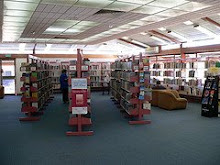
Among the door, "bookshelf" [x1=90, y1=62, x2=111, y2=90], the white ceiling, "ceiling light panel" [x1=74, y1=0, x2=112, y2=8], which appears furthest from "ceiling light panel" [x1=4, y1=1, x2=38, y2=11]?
"bookshelf" [x1=90, y1=62, x2=111, y2=90]

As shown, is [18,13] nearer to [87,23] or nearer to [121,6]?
[87,23]

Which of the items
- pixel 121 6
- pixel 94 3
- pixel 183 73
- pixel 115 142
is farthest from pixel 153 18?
pixel 183 73

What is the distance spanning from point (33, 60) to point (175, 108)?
19.4 feet

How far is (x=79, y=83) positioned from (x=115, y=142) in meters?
1.81

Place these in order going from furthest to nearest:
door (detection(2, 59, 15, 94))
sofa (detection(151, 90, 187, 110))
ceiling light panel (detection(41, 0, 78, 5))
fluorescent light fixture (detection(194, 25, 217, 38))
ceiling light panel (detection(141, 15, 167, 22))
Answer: door (detection(2, 59, 15, 94)), fluorescent light fixture (detection(194, 25, 217, 38)), sofa (detection(151, 90, 187, 110)), ceiling light panel (detection(141, 15, 167, 22)), ceiling light panel (detection(41, 0, 78, 5))

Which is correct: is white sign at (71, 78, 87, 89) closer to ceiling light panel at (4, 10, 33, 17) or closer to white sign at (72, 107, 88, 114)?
white sign at (72, 107, 88, 114)

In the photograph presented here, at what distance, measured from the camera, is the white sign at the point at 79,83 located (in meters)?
6.23

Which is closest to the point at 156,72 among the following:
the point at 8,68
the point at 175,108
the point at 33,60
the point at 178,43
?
the point at 178,43

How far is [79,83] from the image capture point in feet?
20.5

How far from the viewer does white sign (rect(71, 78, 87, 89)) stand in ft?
20.4

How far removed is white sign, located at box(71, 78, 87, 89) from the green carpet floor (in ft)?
4.32

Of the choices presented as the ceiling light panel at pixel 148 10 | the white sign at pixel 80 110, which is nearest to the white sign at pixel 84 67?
the white sign at pixel 80 110

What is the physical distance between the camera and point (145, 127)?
6.97 meters

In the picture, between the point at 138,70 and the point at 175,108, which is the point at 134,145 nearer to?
the point at 138,70
